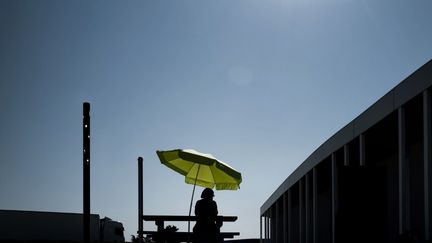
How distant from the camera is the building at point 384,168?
7.61 metres

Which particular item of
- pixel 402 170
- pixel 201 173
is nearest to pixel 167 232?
pixel 201 173

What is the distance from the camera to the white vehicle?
34.1 meters

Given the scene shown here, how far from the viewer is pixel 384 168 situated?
25.8 ft

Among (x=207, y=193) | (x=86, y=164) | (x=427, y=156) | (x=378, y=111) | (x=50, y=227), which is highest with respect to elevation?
(x=378, y=111)

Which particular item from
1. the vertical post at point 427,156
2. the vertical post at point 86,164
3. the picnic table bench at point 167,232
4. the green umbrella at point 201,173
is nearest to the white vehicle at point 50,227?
the picnic table bench at point 167,232

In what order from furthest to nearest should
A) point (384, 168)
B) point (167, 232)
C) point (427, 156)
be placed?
point (167, 232)
point (427, 156)
point (384, 168)

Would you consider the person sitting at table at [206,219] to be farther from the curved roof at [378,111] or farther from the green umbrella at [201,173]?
the curved roof at [378,111]

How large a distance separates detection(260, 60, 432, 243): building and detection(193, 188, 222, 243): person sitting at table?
194 cm

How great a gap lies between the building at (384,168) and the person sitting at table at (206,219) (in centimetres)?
194

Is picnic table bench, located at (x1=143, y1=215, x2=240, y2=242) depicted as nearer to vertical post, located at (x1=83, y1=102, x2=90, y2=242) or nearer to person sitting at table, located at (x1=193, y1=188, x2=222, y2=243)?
vertical post, located at (x1=83, y1=102, x2=90, y2=242)

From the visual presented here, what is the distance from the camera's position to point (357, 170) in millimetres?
7629

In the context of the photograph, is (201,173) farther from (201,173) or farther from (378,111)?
(378,111)

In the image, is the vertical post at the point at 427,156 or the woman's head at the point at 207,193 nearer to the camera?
the woman's head at the point at 207,193

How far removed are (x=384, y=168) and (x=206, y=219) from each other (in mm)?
3124
